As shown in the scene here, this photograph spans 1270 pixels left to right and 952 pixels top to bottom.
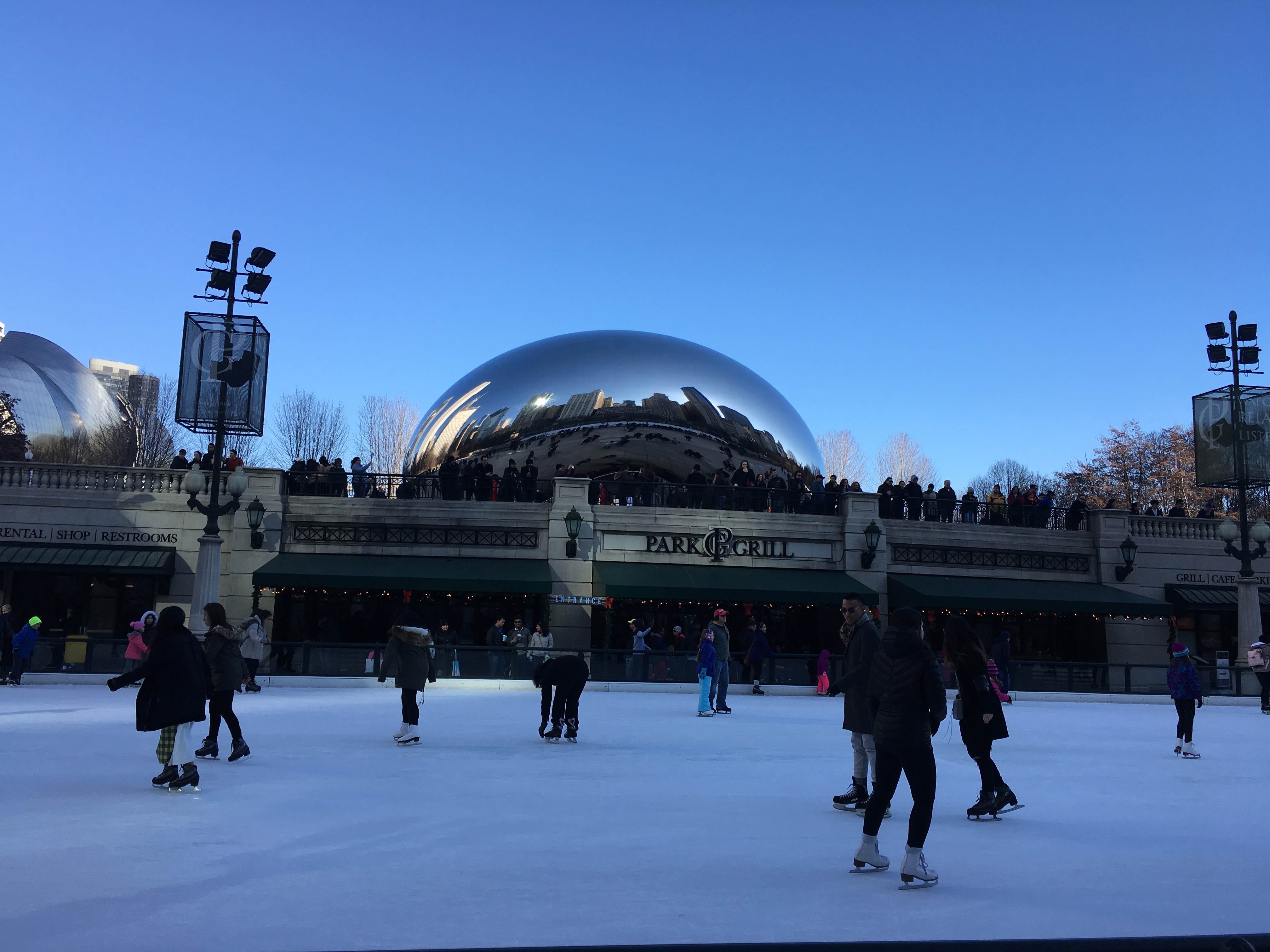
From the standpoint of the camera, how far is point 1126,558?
30.1 m

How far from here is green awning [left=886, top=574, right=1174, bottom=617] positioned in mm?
28078

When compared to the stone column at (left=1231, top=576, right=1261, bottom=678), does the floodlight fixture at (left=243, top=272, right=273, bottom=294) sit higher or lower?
higher

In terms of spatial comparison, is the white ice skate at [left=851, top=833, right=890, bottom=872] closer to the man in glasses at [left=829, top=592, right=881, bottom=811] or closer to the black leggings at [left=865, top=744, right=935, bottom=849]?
the black leggings at [left=865, top=744, right=935, bottom=849]

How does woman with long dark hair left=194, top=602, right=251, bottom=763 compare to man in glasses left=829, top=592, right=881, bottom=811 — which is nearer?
man in glasses left=829, top=592, right=881, bottom=811

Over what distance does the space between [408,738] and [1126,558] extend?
82.2 ft

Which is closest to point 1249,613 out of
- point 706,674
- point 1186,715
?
point 1186,715

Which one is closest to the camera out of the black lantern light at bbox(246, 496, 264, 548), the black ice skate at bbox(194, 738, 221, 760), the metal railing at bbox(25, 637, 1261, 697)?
the black ice skate at bbox(194, 738, 221, 760)

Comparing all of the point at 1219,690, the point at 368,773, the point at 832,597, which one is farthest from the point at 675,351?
the point at 368,773

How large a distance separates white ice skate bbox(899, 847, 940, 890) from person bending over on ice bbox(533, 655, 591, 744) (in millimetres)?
6852

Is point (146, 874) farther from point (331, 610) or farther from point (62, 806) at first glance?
point (331, 610)

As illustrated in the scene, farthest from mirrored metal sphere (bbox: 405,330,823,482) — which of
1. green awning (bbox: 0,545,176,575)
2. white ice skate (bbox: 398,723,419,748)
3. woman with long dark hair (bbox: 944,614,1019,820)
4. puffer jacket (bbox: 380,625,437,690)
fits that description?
woman with long dark hair (bbox: 944,614,1019,820)

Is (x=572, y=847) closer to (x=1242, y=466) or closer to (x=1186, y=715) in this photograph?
(x=1186, y=715)

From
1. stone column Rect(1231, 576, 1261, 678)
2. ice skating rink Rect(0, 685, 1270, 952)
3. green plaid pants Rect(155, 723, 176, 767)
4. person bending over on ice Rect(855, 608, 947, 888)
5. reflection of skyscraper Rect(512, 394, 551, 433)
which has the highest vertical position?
reflection of skyscraper Rect(512, 394, 551, 433)

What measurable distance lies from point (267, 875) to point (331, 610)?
77.8 feet
